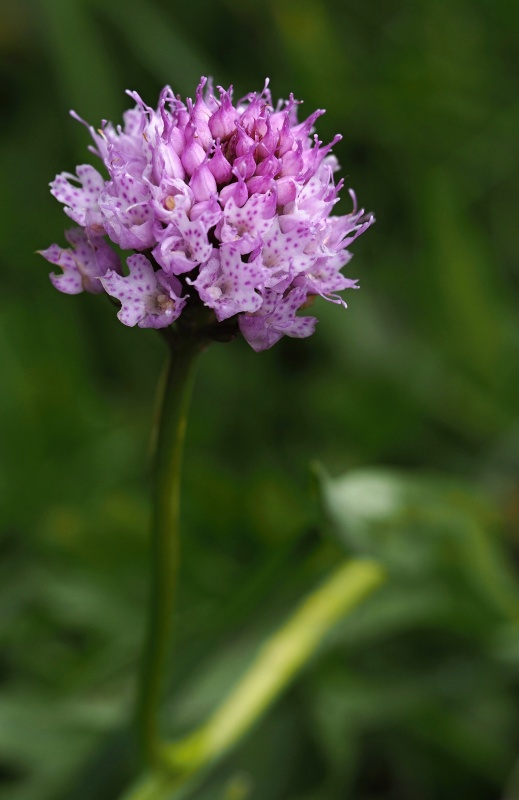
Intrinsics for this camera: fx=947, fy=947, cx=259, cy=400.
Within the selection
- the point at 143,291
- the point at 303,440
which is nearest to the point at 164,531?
the point at 143,291

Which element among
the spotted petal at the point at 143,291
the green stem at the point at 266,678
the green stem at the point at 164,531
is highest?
the spotted petal at the point at 143,291

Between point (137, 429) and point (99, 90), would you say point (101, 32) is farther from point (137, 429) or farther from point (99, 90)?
point (137, 429)

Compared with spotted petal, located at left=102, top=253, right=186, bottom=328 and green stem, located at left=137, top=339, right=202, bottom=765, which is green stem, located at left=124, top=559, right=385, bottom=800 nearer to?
green stem, located at left=137, top=339, right=202, bottom=765

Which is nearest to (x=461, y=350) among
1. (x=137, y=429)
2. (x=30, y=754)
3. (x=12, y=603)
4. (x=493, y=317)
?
(x=493, y=317)

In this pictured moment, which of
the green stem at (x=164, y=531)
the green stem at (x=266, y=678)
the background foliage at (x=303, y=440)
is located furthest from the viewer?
the background foliage at (x=303, y=440)

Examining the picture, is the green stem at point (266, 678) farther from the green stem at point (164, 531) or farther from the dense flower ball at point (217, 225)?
the dense flower ball at point (217, 225)

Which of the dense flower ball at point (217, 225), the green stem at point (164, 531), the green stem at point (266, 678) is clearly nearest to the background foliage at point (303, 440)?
the green stem at point (266, 678)
